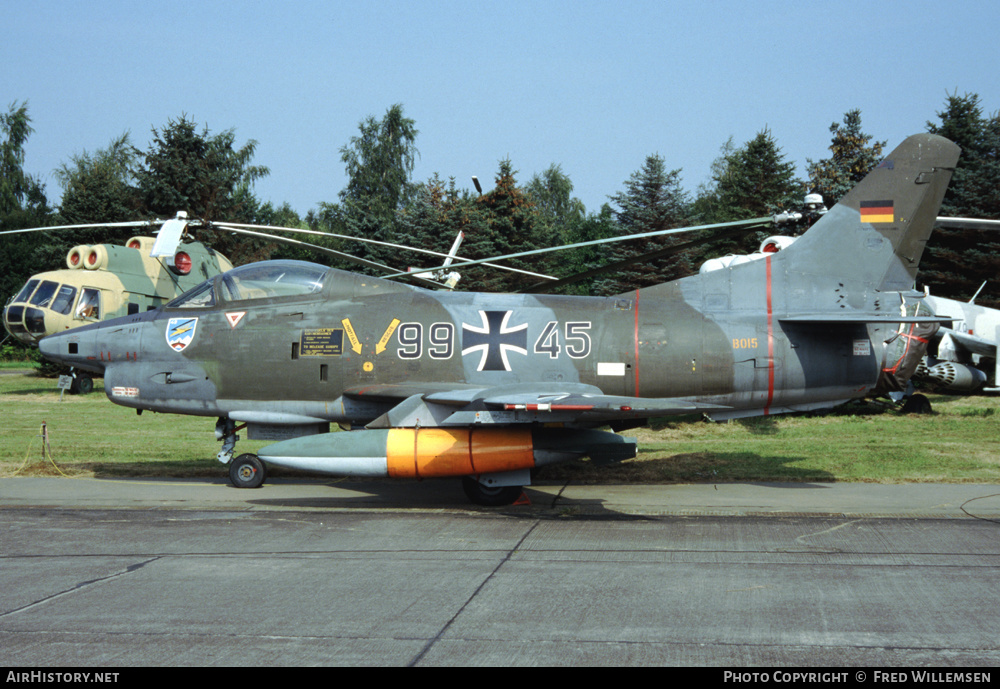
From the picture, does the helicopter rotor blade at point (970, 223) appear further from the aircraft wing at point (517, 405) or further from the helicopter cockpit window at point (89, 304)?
the helicopter cockpit window at point (89, 304)

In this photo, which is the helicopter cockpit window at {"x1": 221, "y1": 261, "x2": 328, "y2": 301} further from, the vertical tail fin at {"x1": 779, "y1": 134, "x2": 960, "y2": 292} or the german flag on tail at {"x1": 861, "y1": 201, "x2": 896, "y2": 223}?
the german flag on tail at {"x1": 861, "y1": 201, "x2": 896, "y2": 223}

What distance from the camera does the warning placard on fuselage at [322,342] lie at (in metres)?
12.0

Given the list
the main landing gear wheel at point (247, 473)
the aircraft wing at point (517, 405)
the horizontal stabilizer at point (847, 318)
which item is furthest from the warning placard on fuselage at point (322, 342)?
the horizontal stabilizer at point (847, 318)

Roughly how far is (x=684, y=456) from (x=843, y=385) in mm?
3663

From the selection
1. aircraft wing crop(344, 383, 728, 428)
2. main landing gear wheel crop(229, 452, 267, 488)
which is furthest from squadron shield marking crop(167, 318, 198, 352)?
aircraft wing crop(344, 383, 728, 428)

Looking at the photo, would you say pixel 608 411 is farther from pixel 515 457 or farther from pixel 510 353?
pixel 510 353

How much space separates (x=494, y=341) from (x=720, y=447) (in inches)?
251

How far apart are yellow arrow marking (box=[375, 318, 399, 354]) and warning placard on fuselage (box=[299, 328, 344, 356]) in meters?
0.57

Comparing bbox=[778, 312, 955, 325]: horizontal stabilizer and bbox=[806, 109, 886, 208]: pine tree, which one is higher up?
bbox=[806, 109, 886, 208]: pine tree

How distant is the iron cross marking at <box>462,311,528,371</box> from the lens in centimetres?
1181

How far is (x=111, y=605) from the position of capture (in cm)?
662

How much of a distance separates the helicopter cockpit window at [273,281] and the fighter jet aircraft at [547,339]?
0.02m

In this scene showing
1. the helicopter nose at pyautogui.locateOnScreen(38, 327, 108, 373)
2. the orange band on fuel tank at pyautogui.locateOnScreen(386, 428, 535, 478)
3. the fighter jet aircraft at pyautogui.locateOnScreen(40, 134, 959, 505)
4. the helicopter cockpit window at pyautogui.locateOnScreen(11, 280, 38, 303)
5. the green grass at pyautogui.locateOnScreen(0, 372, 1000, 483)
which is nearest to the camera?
the orange band on fuel tank at pyautogui.locateOnScreen(386, 428, 535, 478)

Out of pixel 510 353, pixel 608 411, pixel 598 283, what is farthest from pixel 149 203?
pixel 608 411
